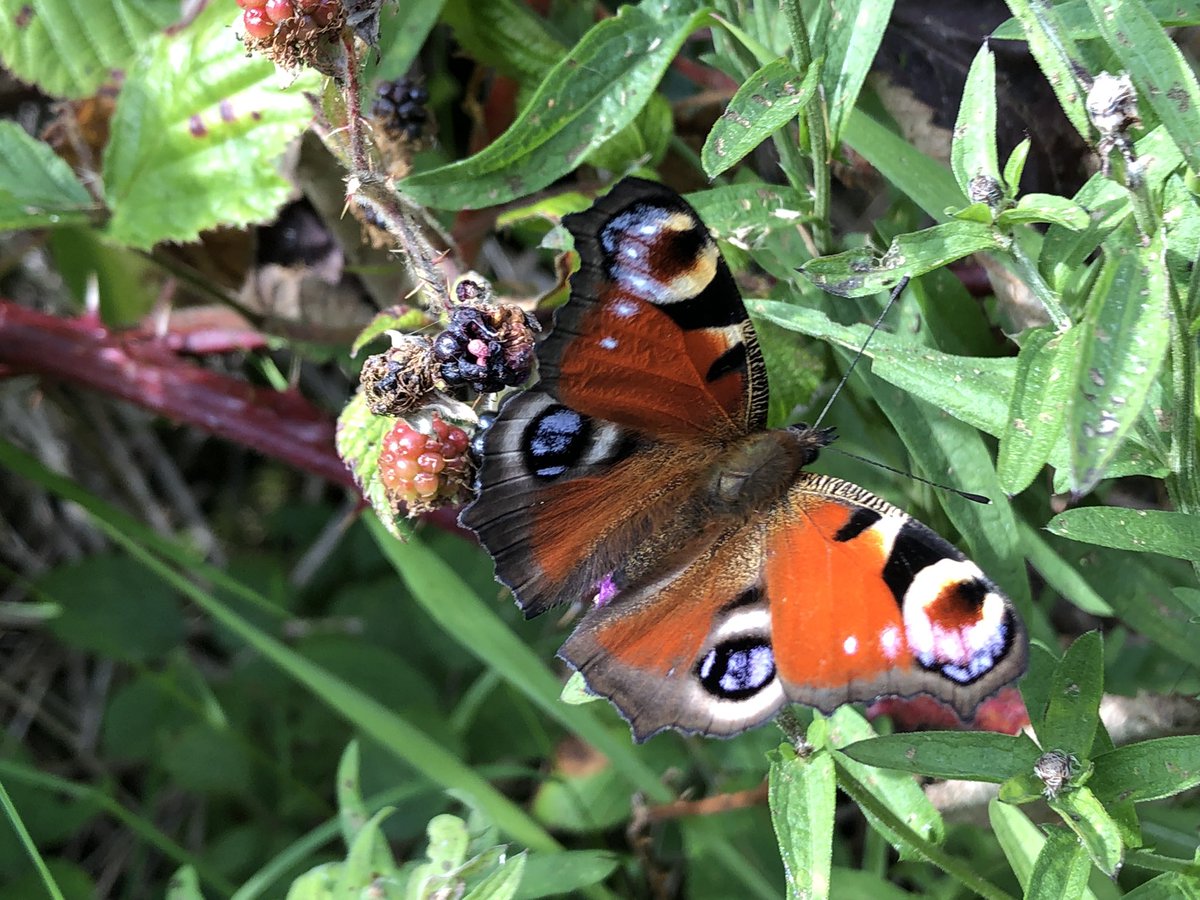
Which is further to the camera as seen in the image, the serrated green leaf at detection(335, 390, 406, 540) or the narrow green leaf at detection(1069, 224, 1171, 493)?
the serrated green leaf at detection(335, 390, 406, 540)

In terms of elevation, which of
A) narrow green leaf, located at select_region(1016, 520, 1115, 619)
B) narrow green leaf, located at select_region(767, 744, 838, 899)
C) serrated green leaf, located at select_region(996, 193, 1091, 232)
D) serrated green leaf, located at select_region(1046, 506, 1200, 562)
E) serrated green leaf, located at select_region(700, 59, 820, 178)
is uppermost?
serrated green leaf, located at select_region(700, 59, 820, 178)

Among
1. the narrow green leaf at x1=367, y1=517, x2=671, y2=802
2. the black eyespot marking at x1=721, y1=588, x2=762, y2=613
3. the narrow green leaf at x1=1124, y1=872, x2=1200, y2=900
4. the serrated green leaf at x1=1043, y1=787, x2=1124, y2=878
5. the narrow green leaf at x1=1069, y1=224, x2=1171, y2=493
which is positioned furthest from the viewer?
the narrow green leaf at x1=367, y1=517, x2=671, y2=802

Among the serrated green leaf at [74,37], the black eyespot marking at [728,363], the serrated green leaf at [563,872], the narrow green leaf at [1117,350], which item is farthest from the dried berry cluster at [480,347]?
the serrated green leaf at [74,37]

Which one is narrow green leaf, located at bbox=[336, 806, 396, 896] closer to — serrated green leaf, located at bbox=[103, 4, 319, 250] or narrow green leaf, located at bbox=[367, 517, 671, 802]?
narrow green leaf, located at bbox=[367, 517, 671, 802]

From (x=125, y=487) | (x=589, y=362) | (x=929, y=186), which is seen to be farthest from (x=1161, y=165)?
(x=125, y=487)

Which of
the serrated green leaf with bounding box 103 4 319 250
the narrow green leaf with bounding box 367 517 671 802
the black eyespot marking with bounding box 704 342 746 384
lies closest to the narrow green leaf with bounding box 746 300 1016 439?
the black eyespot marking with bounding box 704 342 746 384

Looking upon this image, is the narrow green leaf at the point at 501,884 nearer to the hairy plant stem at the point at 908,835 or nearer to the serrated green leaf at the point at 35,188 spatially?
the hairy plant stem at the point at 908,835

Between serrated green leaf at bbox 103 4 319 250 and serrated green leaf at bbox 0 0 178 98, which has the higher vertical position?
serrated green leaf at bbox 0 0 178 98

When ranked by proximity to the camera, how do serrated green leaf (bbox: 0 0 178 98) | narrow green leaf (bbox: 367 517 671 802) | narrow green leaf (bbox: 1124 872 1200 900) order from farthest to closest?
serrated green leaf (bbox: 0 0 178 98), narrow green leaf (bbox: 367 517 671 802), narrow green leaf (bbox: 1124 872 1200 900)
